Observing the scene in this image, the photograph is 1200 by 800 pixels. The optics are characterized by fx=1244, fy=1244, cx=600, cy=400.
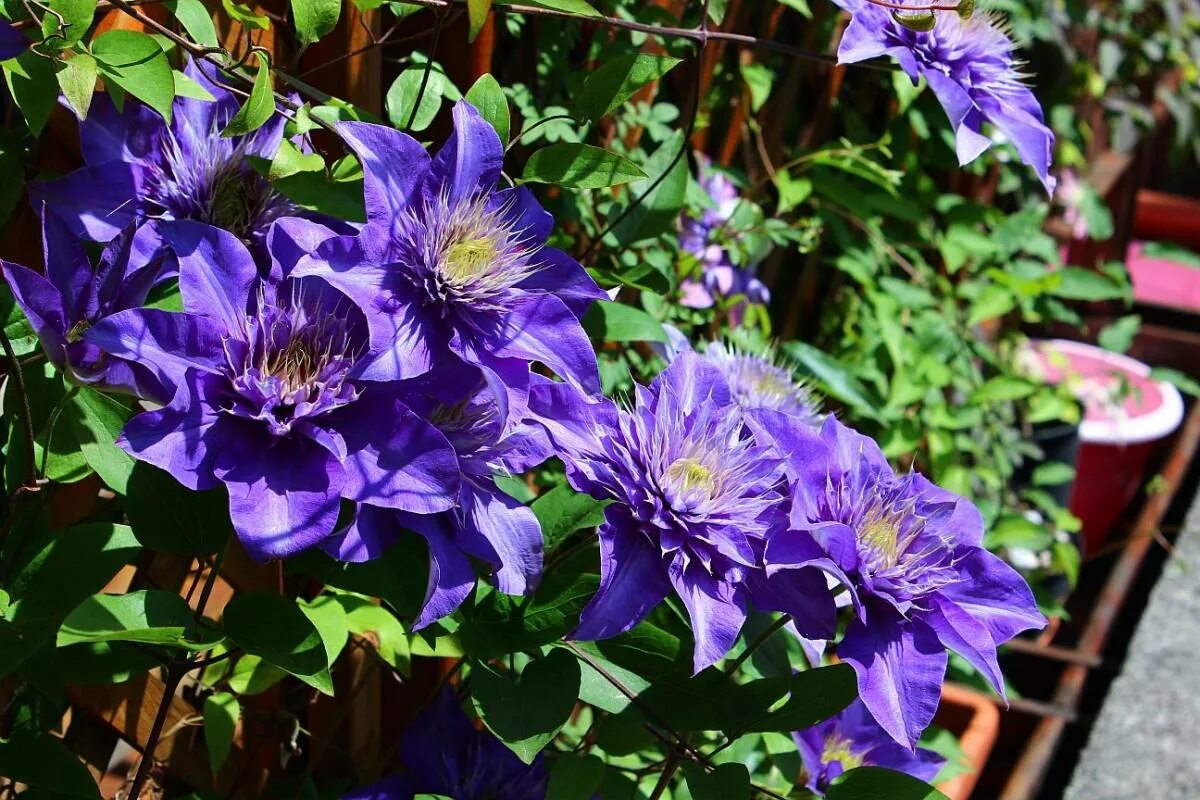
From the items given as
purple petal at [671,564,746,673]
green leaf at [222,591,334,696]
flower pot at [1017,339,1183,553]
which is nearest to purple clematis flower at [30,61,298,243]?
green leaf at [222,591,334,696]

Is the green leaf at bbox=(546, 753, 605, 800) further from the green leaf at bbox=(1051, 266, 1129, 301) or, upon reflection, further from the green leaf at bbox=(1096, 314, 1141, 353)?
the green leaf at bbox=(1096, 314, 1141, 353)

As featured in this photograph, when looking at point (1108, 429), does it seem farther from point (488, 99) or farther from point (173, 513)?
point (173, 513)

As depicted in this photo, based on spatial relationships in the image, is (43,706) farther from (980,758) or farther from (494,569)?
(980,758)

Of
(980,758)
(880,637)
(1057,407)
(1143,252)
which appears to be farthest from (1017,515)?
(880,637)

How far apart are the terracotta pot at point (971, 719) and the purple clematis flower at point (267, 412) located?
4.55 ft

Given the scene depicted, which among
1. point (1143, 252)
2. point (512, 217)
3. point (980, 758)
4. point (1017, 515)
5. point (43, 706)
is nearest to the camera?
point (512, 217)

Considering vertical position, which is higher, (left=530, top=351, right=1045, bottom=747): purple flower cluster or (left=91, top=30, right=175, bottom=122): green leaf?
(left=91, top=30, right=175, bottom=122): green leaf

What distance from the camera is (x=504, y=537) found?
2.19 feet

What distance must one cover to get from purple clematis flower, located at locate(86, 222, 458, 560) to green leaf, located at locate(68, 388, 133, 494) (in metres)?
0.08

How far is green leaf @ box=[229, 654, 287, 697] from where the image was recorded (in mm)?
866

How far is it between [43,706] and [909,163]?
1412 millimetres

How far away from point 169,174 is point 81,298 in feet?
0.43

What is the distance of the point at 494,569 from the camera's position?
656 millimetres

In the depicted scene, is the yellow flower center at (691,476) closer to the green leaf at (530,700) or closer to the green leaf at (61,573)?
the green leaf at (530,700)
